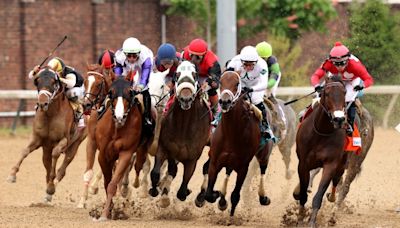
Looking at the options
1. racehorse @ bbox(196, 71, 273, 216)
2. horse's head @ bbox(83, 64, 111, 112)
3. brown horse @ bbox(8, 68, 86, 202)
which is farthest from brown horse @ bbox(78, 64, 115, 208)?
racehorse @ bbox(196, 71, 273, 216)

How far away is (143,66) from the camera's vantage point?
558 inches

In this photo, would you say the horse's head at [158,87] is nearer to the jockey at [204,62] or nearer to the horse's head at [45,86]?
the jockey at [204,62]

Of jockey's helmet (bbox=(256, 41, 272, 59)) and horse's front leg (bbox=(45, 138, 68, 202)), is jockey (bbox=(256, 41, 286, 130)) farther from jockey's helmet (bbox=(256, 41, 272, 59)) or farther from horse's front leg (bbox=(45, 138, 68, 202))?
horse's front leg (bbox=(45, 138, 68, 202))

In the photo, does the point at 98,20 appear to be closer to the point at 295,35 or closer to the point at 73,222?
the point at 295,35

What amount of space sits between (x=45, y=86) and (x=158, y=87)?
57.9 inches

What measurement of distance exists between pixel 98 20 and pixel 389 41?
22.6ft

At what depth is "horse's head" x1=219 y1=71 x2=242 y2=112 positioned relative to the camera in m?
12.8

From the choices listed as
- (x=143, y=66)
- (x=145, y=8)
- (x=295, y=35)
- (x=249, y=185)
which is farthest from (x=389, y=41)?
(x=143, y=66)

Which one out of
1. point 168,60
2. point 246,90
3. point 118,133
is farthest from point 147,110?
point 246,90

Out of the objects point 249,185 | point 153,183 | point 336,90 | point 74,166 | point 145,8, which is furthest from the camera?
point 145,8

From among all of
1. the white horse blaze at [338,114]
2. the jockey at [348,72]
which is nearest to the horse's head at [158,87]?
the jockey at [348,72]

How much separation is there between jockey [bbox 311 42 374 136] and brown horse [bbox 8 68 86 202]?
366 cm

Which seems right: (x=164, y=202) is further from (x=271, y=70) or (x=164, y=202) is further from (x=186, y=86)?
(x=271, y=70)

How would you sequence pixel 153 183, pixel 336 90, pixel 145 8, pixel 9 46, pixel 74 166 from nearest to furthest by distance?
pixel 336 90 < pixel 153 183 < pixel 74 166 < pixel 9 46 < pixel 145 8
